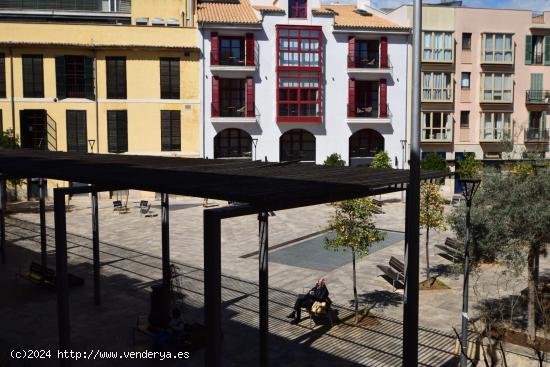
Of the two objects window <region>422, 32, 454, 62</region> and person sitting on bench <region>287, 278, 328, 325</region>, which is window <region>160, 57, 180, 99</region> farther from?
person sitting on bench <region>287, 278, 328, 325</region>

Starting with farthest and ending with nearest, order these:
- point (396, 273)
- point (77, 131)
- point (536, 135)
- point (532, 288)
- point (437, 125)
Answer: point (536, 135) → point (437, 125) → point (77, 131) → point (396, 273) → point (532, 288)

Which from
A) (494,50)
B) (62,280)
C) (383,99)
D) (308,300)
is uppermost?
(494,50)

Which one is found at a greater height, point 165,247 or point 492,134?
point 492,134

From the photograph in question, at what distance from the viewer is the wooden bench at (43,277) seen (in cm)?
1734

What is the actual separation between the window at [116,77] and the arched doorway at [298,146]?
44.8 feet

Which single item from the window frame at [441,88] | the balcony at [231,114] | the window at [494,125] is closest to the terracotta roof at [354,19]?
the window frame at [441,88]

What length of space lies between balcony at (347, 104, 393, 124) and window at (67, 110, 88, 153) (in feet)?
70.2

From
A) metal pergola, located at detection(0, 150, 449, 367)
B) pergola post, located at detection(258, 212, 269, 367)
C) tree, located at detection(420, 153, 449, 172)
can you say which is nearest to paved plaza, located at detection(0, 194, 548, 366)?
pergola post, located at detection(258, 212, 269, 367)

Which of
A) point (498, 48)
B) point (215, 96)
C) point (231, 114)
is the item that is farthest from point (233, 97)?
point (498, 48)

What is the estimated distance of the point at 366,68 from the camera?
4638 centimetres

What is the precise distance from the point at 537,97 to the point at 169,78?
31494 mm

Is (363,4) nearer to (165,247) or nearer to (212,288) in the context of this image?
(165,247)

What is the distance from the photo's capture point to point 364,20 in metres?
48.2

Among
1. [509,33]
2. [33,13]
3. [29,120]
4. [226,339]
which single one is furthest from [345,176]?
[33,13]
